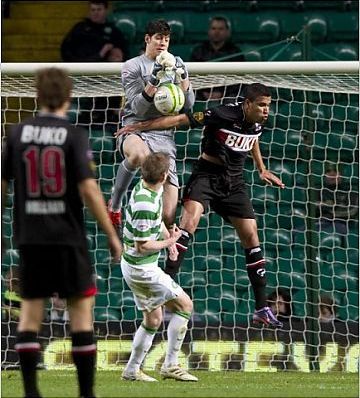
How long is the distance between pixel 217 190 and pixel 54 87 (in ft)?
11.9

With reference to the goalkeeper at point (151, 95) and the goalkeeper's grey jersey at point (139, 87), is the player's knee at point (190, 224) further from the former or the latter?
the goalkeeper's grey jersey at point (139, 87)

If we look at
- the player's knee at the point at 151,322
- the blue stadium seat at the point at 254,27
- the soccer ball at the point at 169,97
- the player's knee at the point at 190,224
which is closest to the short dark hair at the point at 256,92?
the soccer ball at the point at 169,97

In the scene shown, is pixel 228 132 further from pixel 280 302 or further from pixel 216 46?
pixel 216 46

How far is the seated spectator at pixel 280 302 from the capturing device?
515 inches

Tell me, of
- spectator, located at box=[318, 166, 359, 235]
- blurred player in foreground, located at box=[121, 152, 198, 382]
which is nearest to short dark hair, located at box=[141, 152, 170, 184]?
blurred player in foreground, located at box=[121, 152, 198, 382]

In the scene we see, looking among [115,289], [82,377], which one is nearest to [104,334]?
[115,289]

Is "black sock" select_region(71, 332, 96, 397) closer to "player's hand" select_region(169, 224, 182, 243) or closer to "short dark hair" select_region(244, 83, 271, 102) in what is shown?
"player's hand" select_region(169, 224, 182, 243)

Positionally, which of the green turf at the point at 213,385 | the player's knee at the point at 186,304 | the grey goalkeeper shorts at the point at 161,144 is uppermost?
the grey goalkeeper shorts at the point at 161,144

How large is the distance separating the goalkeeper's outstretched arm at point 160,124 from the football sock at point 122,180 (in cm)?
30

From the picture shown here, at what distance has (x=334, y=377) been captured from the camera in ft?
36.8

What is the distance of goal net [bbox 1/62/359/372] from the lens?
12.4 meters

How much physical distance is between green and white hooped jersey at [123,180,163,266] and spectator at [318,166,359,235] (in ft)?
11.9

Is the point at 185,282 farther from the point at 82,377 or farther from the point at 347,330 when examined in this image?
the point at 82,377

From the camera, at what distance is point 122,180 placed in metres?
11.2
